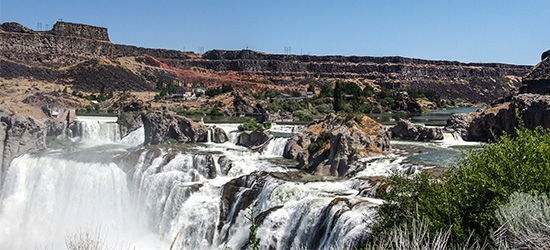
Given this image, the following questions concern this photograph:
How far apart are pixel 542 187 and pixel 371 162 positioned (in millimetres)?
12829

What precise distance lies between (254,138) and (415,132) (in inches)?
412

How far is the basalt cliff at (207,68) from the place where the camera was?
96.7m

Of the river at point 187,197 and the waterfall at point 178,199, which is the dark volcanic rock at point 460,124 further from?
the waterfall at point 178,199

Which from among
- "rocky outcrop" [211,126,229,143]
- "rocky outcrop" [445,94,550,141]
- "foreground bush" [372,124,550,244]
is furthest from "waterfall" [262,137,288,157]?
"foreground bush" [372,124,550,244]

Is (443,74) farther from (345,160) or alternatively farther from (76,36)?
(345,160)

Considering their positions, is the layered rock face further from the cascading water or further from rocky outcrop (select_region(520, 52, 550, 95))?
the cascading water

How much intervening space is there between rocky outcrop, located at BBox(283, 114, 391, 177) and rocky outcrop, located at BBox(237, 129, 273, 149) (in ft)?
9.23

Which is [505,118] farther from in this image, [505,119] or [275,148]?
[275,148]

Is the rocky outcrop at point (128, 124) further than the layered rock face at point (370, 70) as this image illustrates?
No

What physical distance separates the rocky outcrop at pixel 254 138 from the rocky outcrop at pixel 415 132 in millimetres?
8745

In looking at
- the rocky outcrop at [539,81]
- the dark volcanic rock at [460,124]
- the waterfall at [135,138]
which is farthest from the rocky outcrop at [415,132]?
the rocky outcrop at [539,81]

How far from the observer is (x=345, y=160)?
22.1 metres

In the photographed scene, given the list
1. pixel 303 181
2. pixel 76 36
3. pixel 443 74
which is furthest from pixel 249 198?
pixel 443 74

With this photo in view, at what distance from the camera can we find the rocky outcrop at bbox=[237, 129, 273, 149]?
31.7 metres
